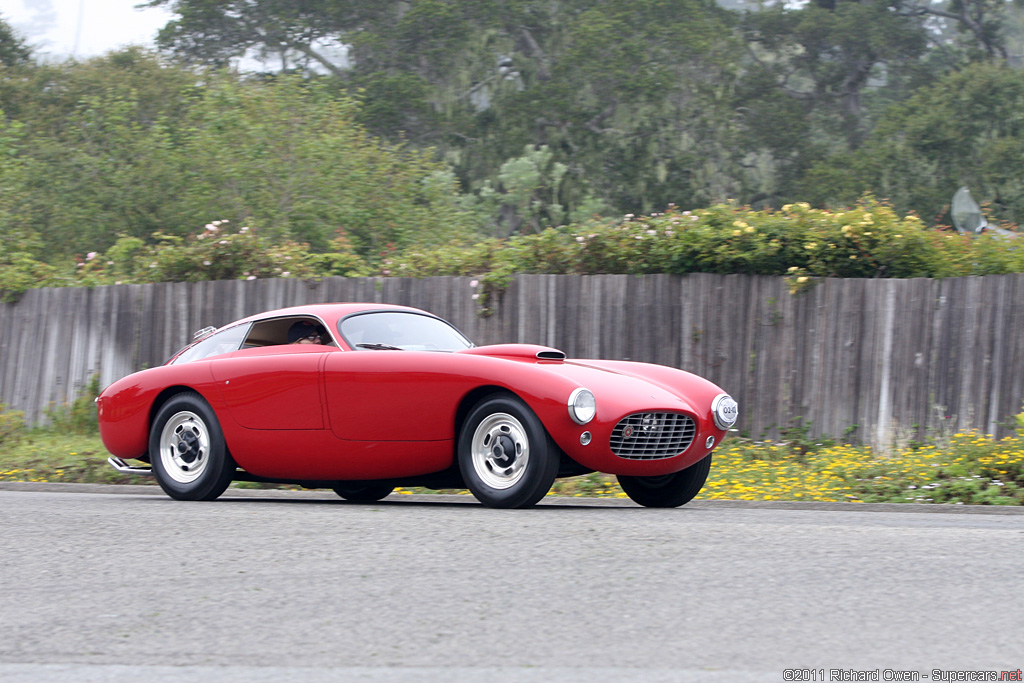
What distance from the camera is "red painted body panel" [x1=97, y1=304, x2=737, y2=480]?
23.2 feet

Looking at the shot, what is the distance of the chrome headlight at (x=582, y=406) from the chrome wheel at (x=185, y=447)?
2.92 m

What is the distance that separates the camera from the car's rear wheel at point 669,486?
7.89m

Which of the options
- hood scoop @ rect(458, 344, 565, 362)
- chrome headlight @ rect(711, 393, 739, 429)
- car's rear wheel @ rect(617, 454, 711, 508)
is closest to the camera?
hood scoop @ rect(458, 344, 565, 362)

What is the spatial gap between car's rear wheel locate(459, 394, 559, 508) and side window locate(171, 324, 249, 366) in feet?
7.32

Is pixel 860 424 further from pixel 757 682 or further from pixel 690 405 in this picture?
pixel 757 682

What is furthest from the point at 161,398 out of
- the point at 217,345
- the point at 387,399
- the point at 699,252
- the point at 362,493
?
the point at 699,252

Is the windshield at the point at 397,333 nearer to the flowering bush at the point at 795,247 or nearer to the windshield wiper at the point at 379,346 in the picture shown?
the windshield wiper at the point at 379,346

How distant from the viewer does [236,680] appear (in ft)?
11.8

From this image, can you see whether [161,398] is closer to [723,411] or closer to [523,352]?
[523,352]

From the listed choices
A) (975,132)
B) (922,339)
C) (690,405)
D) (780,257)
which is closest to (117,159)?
(780,257)

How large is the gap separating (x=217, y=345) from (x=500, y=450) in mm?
2687

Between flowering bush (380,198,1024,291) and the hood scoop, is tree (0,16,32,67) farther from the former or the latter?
the hood scoop

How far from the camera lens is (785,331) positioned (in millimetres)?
12086

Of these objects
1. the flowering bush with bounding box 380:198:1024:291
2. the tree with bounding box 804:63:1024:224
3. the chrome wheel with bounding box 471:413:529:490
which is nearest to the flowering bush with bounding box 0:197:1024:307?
the flowering bush with bounding box 380:198:1024:291
